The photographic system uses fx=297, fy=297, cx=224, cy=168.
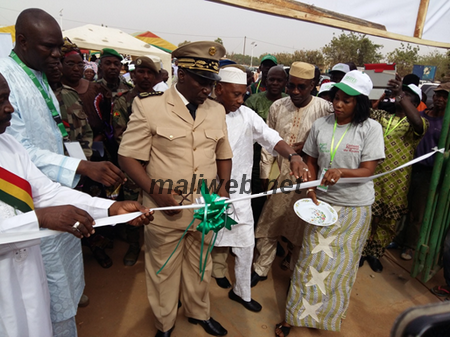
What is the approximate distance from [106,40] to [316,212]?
10.4 meters

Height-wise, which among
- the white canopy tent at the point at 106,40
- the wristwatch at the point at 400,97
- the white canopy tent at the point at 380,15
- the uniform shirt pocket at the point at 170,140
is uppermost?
the white canopy tent at the point at 106,40

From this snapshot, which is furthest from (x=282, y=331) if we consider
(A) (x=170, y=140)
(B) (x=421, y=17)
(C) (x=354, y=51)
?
(C) (x=354, y=51)

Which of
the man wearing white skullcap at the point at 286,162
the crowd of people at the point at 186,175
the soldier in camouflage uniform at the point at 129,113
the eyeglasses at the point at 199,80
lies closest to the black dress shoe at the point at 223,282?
the crowd of people at the point at 186,175

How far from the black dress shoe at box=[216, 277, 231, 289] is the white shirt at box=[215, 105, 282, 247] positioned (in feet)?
1.95

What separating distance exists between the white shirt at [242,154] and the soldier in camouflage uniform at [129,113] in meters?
1.28

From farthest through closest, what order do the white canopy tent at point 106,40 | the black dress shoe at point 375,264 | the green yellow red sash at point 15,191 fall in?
the white canopy tent at point 106,40, the black dress shoe at point 375,264, the green yellow red sash at point 15,191

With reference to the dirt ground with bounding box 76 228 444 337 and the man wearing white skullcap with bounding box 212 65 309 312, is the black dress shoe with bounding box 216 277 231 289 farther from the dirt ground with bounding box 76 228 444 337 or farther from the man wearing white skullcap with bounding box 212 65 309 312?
the man wearing white skullcap with bounding box 212 65 309 312

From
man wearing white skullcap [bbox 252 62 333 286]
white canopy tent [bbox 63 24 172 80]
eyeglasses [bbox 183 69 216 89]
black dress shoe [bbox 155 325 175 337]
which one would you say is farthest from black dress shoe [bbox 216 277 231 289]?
white canopy tent [bbox 63 24 172 80]

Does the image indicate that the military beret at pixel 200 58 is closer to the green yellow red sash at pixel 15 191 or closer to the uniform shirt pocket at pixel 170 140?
the uniform shirt pocket at pixel 170 140

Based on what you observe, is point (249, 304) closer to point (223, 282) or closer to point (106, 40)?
point (223, 282)

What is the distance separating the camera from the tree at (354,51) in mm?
32562

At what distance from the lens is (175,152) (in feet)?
6.80

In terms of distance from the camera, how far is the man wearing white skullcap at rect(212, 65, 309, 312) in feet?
8.77

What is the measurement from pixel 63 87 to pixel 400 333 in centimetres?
344
